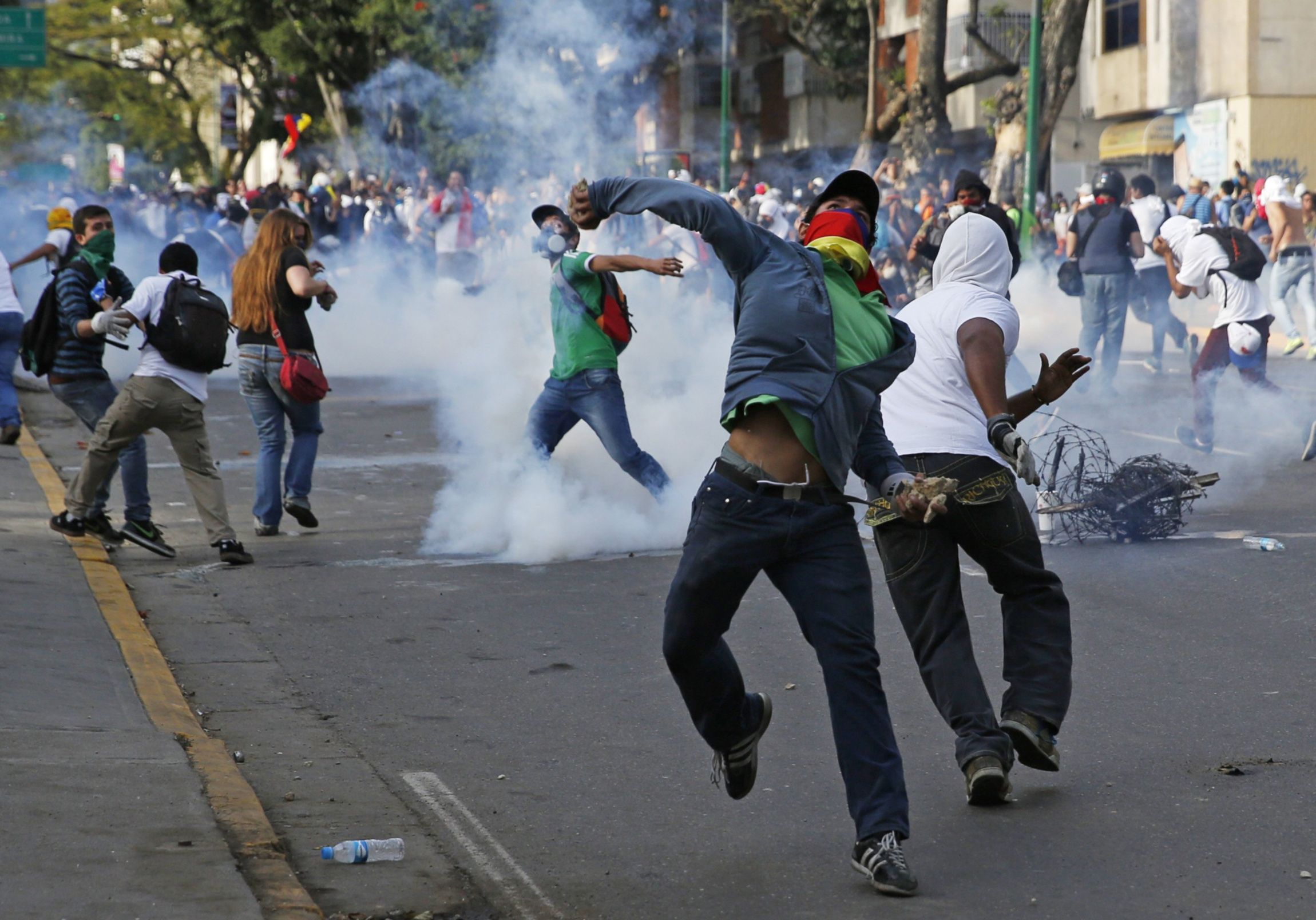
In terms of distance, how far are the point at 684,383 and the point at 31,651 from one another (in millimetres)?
4844

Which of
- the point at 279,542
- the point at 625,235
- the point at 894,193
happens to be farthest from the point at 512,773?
the point at 894,193

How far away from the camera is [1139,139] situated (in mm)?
34406

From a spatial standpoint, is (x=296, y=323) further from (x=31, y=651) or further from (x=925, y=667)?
(x=925, y=667)

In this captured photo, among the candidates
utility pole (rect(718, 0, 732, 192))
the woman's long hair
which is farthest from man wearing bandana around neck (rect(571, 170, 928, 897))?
utility pole (rect(718, 0, 732, 192))

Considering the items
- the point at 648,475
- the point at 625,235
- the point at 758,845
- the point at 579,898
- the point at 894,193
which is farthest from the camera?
the point at 894,193

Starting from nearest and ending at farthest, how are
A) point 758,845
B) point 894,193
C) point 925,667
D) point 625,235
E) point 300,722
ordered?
point 758,845
point 925,667
point 300,722
point 625,235
point 894,193

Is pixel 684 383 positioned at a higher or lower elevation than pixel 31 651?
higher

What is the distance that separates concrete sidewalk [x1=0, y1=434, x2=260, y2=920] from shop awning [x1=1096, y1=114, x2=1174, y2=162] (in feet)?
99.1

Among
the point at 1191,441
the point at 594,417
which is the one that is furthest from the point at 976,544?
the point at 1191,441

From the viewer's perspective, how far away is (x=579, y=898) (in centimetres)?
391

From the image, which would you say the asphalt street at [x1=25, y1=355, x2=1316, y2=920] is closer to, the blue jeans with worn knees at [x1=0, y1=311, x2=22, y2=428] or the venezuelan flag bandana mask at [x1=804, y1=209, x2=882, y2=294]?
the venezuelan flag bandana mask at [x1=804, y1=209, x2=882, y2=294]

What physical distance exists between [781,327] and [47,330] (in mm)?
6006

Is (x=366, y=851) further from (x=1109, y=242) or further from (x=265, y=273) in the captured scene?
(x=1109, y=242)

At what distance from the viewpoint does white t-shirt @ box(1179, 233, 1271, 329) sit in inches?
431
